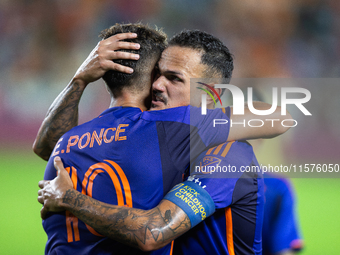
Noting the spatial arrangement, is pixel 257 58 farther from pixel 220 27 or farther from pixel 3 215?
pixel 3 215

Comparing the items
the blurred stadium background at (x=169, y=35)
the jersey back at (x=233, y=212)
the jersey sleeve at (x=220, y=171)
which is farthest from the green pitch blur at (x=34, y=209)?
the jersey sleeve at (x=220, y=171)

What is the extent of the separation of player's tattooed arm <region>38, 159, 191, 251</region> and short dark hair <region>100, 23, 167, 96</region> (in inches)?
25.7

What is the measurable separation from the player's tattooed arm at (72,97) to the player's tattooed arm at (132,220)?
0.73m

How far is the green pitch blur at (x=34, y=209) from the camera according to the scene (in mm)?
5159

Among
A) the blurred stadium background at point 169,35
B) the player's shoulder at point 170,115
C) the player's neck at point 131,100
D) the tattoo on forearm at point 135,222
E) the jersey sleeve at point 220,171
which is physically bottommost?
the tattoo on forearm at point 135,222

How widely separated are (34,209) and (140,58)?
579 centimetres

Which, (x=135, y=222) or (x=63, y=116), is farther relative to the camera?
(x=63, y=116)

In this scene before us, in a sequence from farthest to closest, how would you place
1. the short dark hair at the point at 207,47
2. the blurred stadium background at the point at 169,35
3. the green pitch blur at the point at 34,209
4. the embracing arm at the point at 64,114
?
the blurred stadium background at the point at 169,35 → the green pitch blur at the point at 34,209 → the embracing arm at the point at 64,114 → the short dark hair at the point at 207,47

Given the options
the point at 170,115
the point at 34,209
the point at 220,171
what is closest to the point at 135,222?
the point at 220,171

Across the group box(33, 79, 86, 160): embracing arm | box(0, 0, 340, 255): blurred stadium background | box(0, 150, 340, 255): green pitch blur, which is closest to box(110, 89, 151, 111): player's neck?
box(33, 79, 86, 160): embracing arm

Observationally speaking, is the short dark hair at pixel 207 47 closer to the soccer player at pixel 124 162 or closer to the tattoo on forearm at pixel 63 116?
the soccer player at pixel 124 162

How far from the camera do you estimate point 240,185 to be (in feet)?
5.02

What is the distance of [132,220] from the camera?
1357 mm

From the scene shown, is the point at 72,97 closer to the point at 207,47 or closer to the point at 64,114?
the point at 64,114
